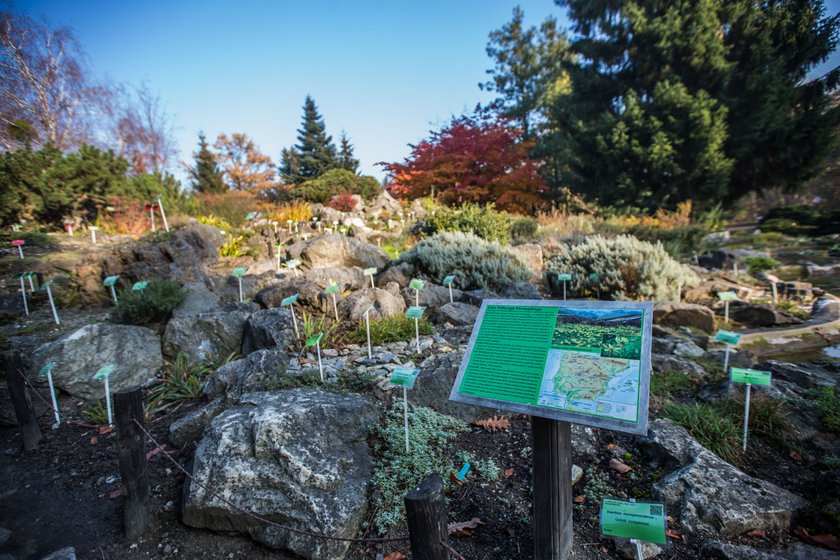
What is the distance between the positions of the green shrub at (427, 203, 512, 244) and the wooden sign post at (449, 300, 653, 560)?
744 cm

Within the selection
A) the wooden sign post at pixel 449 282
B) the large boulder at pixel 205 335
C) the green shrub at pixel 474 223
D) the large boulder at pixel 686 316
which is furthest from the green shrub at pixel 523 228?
the large boulder at pixel 205 335

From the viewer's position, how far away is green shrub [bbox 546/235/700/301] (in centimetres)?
616

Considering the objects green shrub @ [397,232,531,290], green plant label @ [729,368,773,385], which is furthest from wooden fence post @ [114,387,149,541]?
green shrub @ [397,232,531,290]

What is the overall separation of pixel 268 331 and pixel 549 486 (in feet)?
10.9

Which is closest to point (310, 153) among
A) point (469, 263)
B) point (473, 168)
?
point (473, 168)

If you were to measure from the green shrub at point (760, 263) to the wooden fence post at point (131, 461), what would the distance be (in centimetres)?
1191

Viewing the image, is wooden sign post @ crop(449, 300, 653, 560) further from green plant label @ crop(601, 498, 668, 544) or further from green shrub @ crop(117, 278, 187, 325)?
green shrub @ crop(117, 278, 187, 325)

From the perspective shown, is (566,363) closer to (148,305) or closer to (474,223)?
(148,305)

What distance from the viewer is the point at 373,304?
505 centimetres

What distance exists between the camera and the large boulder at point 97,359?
12.4 ft

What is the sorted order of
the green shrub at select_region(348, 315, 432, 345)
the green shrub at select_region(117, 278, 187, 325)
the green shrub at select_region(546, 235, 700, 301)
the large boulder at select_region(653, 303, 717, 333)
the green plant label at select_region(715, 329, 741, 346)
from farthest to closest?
1. the green shrub at select_region(546, 235, 700, 301)
2. the large boulder at select_region(653, 303, 717, 333)
3. the green shrub at select_region(117, 278, 187, 325)
4. the green shrub at select_region(348, 315, 432, 345)
5. the green plant label at select_region(715, 329, 741, 346)

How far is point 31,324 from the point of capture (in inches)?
191

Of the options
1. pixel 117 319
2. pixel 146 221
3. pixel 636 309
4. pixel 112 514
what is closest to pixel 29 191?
pixel 146 221

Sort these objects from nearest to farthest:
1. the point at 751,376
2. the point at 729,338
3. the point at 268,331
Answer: the point at 751,376, the point at 729,338, the point at 268,331
